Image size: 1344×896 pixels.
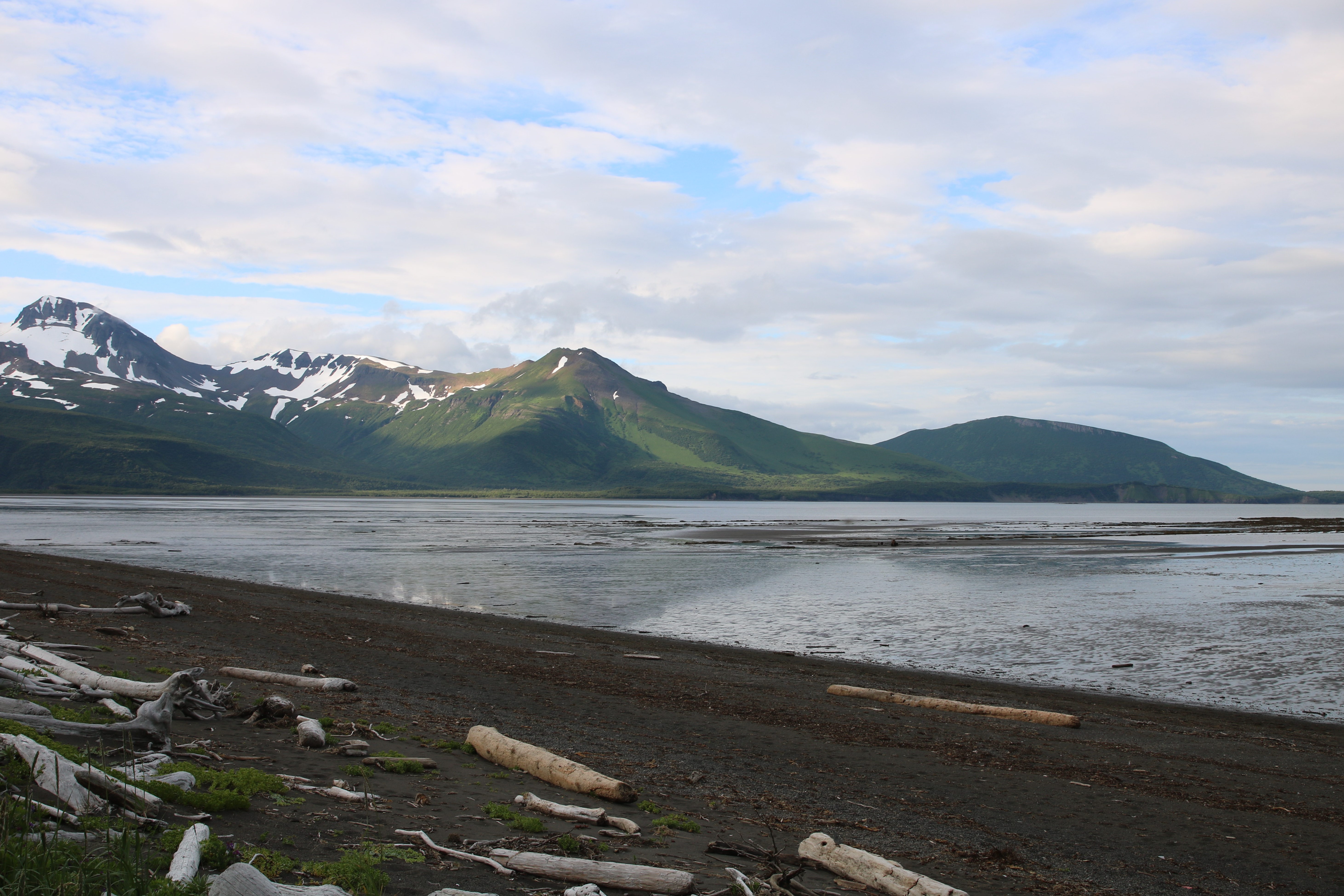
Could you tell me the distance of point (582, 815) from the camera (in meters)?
9.04

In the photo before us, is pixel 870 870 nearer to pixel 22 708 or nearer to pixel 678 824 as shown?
pixel 678 824

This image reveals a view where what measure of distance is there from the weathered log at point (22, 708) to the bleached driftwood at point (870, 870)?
8.82 metres

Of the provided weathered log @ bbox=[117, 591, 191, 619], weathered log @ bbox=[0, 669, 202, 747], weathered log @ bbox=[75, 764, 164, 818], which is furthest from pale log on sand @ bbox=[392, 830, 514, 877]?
weathered log @ bbox=[117, 591, 191, 619]

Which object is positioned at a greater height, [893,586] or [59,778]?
[59,778]

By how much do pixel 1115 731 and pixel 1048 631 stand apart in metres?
14.9

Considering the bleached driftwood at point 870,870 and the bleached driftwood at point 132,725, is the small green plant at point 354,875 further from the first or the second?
the bleached driftwood at point 870,870

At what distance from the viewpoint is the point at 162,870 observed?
19.9 ft

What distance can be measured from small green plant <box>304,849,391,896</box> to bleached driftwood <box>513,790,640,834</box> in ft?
8.43

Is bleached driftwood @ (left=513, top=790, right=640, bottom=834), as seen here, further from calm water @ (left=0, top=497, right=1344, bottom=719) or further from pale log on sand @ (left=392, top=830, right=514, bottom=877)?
calm water @ (left=0, top=497, right=1344, bottom=719)

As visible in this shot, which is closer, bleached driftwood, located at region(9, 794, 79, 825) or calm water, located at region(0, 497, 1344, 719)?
bleached driftwood, located at region(9, 794, 79, 825)

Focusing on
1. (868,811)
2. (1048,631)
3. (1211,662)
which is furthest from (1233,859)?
(1048,631)

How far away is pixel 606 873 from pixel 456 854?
1414 mm

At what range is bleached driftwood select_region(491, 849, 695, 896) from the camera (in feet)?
23.2

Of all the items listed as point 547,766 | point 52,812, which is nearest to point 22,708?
point 52,812
